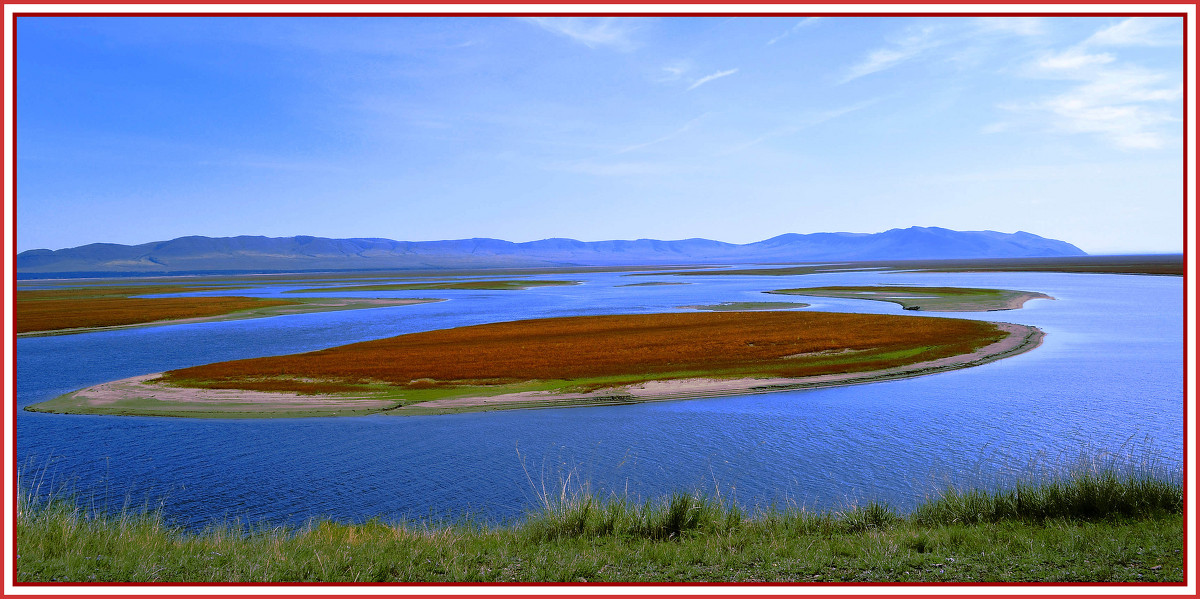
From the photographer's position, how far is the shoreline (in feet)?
59.2

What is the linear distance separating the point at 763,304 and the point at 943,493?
4251cm

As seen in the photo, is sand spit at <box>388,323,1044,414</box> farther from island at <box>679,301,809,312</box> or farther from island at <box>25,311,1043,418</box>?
island at <box>679,301,809,312</box>

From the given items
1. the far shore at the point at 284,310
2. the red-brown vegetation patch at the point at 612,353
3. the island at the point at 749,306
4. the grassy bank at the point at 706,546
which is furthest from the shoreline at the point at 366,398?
the island at the point at 749,306

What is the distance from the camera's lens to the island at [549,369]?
18.9 m

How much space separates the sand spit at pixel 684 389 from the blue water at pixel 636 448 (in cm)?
66

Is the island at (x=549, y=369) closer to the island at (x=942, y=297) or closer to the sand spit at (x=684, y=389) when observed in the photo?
the sand spit at (x=684, y=389)

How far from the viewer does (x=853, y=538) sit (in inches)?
298

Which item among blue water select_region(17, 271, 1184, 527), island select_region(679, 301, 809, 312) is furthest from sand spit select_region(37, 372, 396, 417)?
island select_region(679, 301, 809, 312)

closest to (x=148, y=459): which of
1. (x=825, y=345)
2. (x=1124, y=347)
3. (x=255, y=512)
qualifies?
(x=255, y=512)

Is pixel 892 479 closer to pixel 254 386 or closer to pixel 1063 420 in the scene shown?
pixel 1063 420

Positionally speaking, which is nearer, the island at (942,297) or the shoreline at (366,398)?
the shoreline at (366,398)

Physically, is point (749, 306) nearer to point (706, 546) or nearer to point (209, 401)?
point (209, 401)

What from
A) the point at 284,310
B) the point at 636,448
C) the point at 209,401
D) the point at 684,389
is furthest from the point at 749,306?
the point at 209,401

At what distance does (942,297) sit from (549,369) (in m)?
41.1
